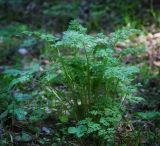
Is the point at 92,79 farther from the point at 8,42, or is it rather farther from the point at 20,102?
the point at 8,42

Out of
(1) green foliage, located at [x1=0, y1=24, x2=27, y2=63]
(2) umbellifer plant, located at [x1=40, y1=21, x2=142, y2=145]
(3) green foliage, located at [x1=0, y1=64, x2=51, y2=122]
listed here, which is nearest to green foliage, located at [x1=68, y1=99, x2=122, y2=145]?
(2) umbellifer plant, located at [x1=40, y1=21, x2=142, y2=145]

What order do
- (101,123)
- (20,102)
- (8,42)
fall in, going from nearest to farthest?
(101,123) < (20,102) < (8,42)

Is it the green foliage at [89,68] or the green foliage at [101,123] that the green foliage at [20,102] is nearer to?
the green foliage at [89,68]

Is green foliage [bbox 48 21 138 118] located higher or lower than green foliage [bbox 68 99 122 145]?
higher

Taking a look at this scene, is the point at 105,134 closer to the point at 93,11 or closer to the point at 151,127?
the point at 151,127

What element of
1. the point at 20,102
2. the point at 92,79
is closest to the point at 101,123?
the point at 92,79

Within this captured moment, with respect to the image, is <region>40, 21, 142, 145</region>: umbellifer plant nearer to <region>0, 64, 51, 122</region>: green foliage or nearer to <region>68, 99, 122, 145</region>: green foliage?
<region>68, 99, 122, 145</region>: green foliage

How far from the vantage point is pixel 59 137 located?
338 cm

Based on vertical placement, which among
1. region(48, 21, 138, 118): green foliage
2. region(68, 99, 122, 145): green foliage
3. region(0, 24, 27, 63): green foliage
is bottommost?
region(0, 24, 27, 63): green foliage

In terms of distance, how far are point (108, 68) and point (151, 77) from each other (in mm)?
1665

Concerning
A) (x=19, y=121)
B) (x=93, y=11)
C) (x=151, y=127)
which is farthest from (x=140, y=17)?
(x=19, y=121)

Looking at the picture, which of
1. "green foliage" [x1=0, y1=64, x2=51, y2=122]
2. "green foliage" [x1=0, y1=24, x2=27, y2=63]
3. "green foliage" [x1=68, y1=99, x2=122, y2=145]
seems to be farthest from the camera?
"green foliage" [x1=0, y1=24, x2=27, y2=63]

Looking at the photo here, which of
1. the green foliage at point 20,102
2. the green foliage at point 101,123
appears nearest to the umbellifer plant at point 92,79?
the green foliage at point 101,123

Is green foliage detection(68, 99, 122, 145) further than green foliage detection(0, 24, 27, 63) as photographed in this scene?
No
